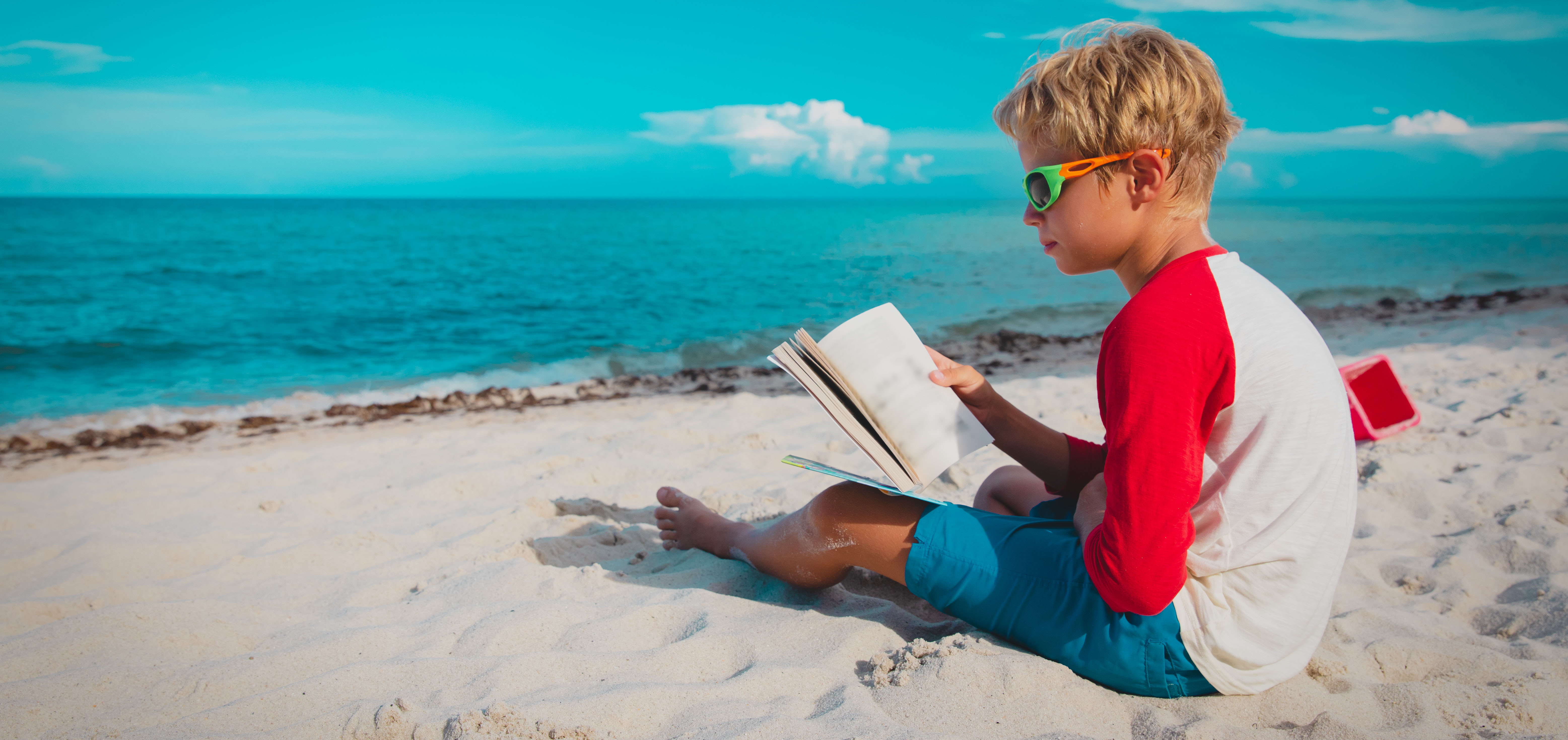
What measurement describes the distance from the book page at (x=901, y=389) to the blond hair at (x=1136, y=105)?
536mm

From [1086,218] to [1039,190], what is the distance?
0.12 meters

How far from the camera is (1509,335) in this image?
25.1ft

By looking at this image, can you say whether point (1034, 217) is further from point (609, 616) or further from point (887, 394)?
point (609, 616)

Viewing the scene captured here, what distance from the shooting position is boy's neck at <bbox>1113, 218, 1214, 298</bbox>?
1.66m

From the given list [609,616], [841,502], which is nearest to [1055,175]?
[841,502]

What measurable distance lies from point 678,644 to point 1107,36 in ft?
5.86

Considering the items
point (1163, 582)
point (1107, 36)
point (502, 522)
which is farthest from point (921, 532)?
point (502, 522)

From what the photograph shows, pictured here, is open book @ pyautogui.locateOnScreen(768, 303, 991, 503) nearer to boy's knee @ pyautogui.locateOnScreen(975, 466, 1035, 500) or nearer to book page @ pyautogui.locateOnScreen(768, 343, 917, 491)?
book page @ pyautogui.locateOnScreen(768, 343, 917, 491)

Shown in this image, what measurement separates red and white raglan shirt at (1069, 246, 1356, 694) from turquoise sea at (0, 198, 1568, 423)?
7955 millimetres

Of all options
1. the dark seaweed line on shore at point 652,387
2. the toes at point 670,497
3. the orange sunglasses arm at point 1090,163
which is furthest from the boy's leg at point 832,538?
the dark seaweed line on shore at point 652,387

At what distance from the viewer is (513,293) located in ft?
52.9

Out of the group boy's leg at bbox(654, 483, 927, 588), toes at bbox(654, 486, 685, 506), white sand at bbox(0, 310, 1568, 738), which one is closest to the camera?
white sand at bbox(0, 310, 1568, 738)

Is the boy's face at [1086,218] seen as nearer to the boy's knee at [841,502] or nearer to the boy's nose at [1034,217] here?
the boy's nose at [1034,217]

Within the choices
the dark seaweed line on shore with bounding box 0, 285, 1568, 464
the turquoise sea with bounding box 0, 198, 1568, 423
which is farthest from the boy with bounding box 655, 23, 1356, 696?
the turquoise sea with bounding box 0, 198, 1568, 423
